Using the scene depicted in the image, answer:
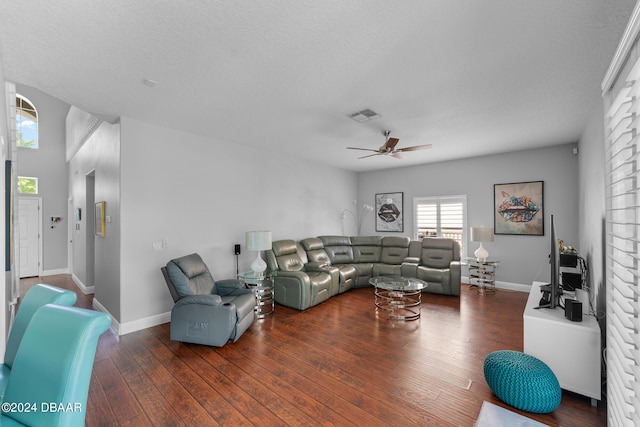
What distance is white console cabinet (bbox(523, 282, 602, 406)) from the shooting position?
7.05 ft

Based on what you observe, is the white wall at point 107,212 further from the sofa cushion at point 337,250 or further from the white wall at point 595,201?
the white wall at point 595,201

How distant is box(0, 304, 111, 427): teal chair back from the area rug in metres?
2.37

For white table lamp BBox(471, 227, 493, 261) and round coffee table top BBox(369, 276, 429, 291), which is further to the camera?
white table lamp BBox(471, 227, 493, 261)

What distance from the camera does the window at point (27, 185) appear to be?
679 centimetres

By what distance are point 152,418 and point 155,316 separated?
204 centimetres

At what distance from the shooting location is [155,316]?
149 inches

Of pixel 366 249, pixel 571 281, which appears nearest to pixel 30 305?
pixel 571 281

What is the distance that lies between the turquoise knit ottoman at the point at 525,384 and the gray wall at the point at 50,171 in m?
9.66

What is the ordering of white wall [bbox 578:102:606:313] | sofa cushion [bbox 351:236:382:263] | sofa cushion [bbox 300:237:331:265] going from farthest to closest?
sofa cushion [bbox 351:236:382:263], sofa cushion [bbox 300:237:331:265], white wall [bbox 578:102:606:313]

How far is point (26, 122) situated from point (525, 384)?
36.2 ft

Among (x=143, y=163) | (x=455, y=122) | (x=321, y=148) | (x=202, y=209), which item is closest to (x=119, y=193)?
(x=143, y=163)

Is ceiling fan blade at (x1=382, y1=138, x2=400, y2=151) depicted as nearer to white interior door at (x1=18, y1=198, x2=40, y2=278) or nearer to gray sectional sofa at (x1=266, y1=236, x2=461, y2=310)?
gray sectional sofa at (x1=266, y1=236, x2=461, y2=310)

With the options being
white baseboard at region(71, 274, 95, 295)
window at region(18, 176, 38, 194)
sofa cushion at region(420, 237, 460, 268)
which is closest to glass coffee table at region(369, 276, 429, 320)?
sofa cushion at region(420, 237, 460, 268)

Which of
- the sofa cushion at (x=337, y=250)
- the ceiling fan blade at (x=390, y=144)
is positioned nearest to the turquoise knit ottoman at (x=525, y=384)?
the ceiling fan blade at (x=390, y=144)
